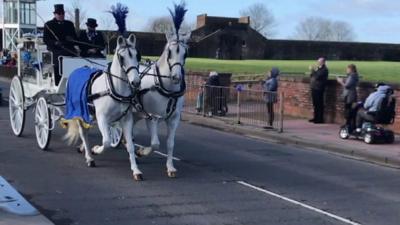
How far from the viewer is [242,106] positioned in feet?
67.5

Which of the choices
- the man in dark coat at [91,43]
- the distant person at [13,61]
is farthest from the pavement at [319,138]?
the distant person at [13,61]

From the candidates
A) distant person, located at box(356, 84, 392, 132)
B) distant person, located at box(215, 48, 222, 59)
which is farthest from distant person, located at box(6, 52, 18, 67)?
distant person, located at box(215, 48, 222, 59)

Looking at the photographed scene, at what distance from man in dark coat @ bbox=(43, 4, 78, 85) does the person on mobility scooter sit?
24.1ft

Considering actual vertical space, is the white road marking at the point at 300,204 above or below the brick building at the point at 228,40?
below

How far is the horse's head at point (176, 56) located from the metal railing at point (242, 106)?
25.8ft

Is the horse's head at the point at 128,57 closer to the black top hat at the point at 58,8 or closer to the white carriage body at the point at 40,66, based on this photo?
the white carriage body at the point at 40,66

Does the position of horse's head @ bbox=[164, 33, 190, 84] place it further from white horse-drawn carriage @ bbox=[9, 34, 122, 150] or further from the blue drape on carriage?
white horse-drawn carriage @ bbox=[9, 34, 122, 150]

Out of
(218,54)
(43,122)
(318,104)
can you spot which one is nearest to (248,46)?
(218,54)

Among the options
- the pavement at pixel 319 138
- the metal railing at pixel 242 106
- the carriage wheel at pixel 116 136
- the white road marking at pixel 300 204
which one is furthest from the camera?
the metal railing at pixel 242 106

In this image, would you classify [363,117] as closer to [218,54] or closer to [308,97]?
[308,97]

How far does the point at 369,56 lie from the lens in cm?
9981

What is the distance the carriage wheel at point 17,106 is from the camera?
14.2 metres

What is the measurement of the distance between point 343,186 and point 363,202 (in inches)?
46.0

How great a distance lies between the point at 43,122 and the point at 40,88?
3.87ft
